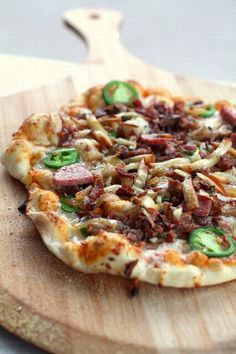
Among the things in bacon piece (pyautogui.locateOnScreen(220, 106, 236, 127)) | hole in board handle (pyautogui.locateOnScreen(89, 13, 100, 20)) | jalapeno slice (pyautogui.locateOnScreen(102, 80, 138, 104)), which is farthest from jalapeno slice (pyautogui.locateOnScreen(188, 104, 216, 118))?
hole in board handle (pyautogui.locateOnScreen(89, 13, 100, 20))

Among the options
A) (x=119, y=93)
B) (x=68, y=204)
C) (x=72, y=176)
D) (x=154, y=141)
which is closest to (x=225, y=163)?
(x=154, y=141)

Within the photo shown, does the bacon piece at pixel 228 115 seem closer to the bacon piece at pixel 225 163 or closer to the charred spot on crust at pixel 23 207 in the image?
the bacon piece at pixel 225 163

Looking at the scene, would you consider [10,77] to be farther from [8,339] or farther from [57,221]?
[8,339]

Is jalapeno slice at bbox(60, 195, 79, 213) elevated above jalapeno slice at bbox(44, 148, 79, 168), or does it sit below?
below

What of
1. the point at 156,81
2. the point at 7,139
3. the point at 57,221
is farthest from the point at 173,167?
the point at 156,81

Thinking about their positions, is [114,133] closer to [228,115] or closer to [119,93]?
[119,93]

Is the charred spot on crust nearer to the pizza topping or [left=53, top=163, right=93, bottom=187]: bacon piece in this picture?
[left=53, top=163, right=93, bottom=187]: bacon piece
